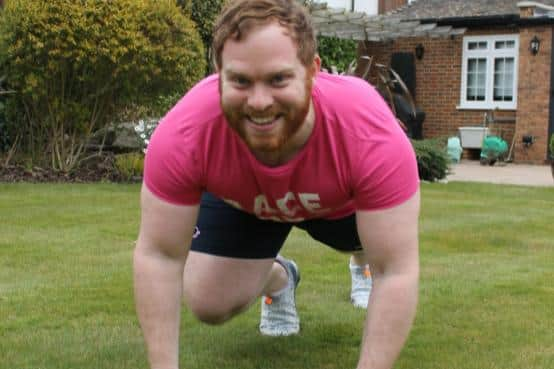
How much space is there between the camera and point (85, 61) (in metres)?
9.76

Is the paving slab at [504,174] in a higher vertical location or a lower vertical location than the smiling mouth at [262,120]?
lower

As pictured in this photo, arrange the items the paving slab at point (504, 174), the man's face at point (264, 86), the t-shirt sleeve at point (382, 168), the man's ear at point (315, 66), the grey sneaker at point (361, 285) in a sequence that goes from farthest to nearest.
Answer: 1. the paving slab at point (504, 174)
2. the grey sneaker at point (361, 285)
3. the t-shirt sleeve at point (382, 168)
4. the man's ear at point (315, 66)
5. the man's face at point (264, 86)

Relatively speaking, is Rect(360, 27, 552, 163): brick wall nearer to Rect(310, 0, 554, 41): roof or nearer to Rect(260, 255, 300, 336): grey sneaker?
Rect(310, 0, 554, 41): roof

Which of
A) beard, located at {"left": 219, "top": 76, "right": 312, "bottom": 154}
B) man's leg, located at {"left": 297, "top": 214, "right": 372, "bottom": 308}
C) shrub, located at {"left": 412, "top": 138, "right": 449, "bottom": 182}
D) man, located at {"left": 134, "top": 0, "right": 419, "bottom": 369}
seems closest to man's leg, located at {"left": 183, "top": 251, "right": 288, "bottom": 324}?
man's leg, located at {"left": 297, "top": 214, "right": 372, "bottom": 308}

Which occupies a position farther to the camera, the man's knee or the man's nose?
the man's knee

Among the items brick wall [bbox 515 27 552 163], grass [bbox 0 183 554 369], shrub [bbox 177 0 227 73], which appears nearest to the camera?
grass [bbox 0 183 554 369]

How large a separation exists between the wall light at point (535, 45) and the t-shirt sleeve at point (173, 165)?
51.7ft

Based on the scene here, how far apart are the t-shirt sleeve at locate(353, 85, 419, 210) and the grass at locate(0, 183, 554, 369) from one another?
3.61 ft

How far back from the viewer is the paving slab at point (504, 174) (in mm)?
12828

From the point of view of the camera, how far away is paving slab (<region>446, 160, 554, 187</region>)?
12828mm

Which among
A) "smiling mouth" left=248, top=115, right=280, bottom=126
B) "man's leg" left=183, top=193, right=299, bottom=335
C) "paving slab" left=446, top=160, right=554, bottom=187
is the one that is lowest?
"paving slab" left=446, top=160, right=554, bottom=187

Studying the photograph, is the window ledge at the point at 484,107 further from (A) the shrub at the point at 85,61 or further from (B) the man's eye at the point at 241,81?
(B) the man's eye at the point at 241,81

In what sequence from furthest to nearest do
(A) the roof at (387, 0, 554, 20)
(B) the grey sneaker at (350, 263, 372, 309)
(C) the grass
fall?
(A) the roof at (387, 0, 554, 20) < (B) the grey sneaker at (350, 263, 372, 309) < (C) the grass

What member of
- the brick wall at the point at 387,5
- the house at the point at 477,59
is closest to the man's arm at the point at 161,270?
the house at the point at 477,59
